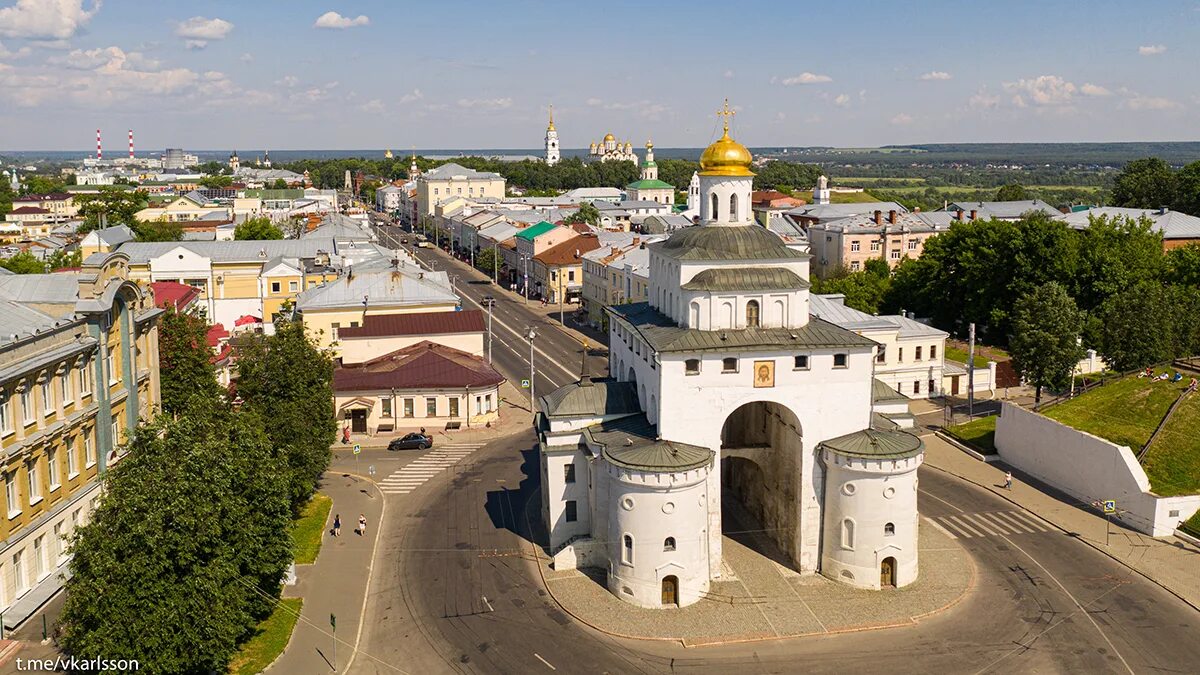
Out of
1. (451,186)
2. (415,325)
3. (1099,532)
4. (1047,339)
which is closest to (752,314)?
→ (1099,532)

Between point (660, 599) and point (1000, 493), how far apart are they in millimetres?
22189

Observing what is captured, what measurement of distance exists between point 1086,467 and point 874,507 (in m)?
16.6

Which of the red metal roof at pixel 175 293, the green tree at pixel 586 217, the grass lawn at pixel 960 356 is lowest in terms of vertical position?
the grass lawn at pixel 960 356

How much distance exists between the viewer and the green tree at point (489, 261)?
5088 inches

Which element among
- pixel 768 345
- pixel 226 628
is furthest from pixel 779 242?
pixel 226 628

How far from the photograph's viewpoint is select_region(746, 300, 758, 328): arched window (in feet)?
131

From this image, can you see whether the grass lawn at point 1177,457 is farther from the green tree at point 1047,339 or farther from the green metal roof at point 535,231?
the green metal roof at point 535,231

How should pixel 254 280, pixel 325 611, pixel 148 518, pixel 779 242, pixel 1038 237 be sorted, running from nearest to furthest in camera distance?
pixel 148 518
pixel 325 611
pixel 779 242
pixel 1038 237
pixel 254 280

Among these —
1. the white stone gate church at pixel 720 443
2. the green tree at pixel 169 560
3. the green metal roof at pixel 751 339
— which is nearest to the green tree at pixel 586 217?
the white stone gate church at pixel 720 443

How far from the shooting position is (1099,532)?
43406 millimetres

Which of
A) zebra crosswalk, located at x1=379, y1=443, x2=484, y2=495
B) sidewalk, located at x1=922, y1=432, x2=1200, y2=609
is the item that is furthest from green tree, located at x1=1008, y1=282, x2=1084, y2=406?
zebra crosswalk, located at x1=379, y1=443, x2=484, y2=495

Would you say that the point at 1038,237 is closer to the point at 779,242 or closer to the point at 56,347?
the point at 779,242

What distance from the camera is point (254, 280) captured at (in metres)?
85.5

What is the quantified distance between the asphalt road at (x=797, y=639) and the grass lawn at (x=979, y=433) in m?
11.7
